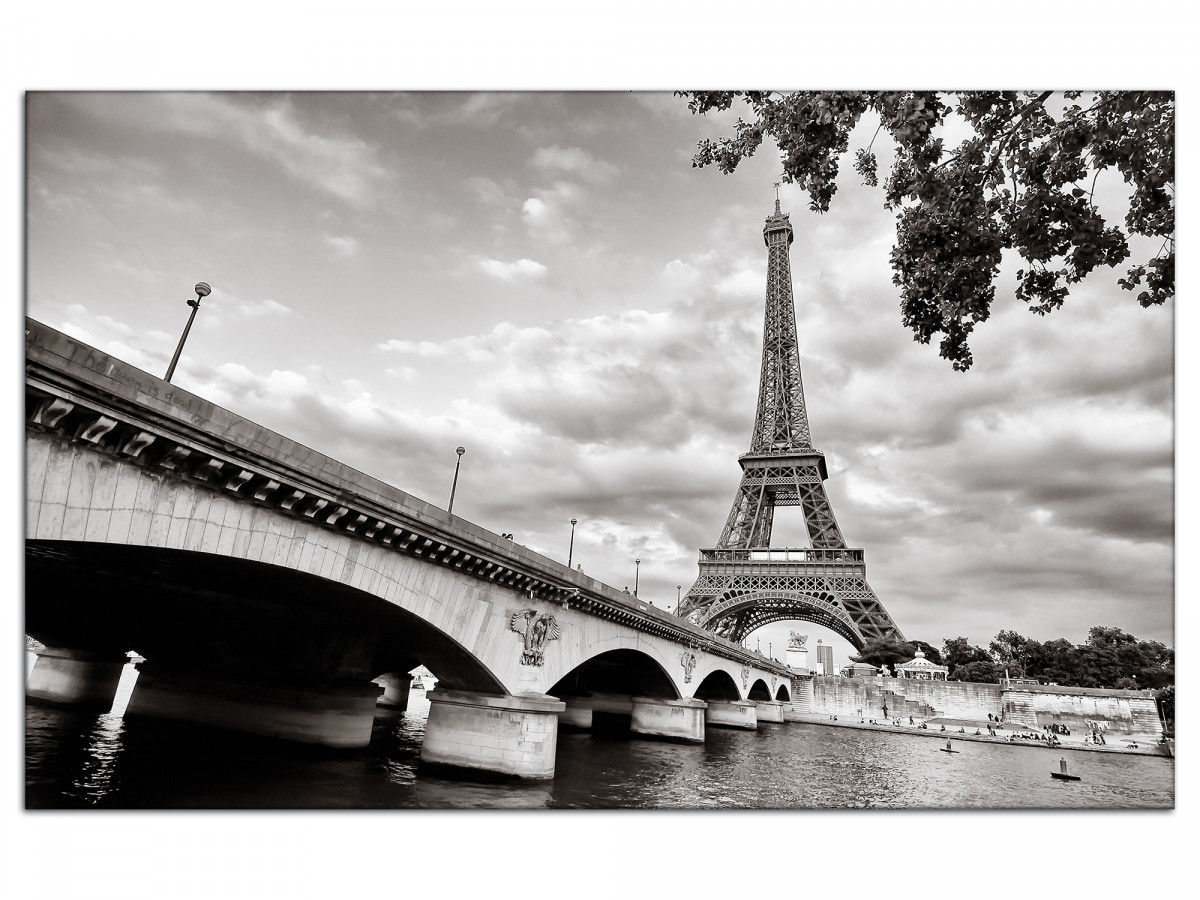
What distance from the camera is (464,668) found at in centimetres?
1434

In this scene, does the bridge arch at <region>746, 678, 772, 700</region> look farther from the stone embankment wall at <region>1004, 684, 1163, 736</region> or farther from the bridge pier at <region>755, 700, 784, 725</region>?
the stone embankment wall at <region>1004, 684, 1163, 736</region>

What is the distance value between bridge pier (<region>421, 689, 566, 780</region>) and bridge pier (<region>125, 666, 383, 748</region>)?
15.0 ft

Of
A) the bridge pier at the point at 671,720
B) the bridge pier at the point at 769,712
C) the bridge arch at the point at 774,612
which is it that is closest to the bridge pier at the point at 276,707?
the bridge pier at the point at 671,720

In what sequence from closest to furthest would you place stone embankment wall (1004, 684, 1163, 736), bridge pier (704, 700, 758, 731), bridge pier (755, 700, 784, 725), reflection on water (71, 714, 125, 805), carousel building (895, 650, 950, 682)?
reflection on water (71, 714, 125, 805) < stone embankment wall (1004, 684, 1163, 736) < bridge pier (704, 700, 758, 731) < bridge pier (755, 700, 784, 725) < carousel building (895, 650, 950, 682)

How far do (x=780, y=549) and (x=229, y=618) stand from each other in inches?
1922

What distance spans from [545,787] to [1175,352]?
1332 centimetres

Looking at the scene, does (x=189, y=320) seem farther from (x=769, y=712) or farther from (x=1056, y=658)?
(x=769, y=712)

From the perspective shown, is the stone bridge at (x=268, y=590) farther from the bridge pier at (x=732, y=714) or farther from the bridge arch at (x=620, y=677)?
the bridge pier at (x=732, y=714)

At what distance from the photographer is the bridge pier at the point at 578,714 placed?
30.6 meters

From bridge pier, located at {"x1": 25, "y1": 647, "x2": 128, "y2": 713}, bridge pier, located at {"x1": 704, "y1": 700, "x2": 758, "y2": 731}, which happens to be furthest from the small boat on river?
bridge pier, located at {"x1": 25, "y1": 647, "x2": 128, "y2": 713}

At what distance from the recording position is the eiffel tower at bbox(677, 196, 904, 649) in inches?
2157

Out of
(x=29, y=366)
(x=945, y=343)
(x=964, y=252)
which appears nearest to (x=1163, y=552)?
(x=945, y=343)

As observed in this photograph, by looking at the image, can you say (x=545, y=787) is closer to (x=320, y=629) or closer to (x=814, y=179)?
(x=320, y=629)

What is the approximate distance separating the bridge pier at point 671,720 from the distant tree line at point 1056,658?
13042 millimetres
